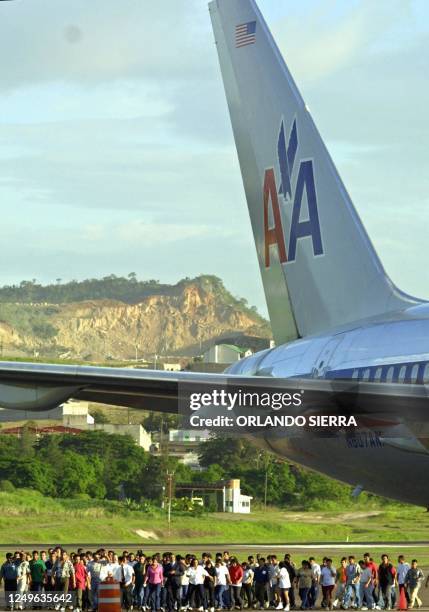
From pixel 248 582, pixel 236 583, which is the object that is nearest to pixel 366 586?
pixel 248 582

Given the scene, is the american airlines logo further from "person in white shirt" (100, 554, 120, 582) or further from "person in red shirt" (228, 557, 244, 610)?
"person in red shirt" (228, 557, 244, 610)

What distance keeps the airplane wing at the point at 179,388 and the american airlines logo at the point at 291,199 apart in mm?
4085

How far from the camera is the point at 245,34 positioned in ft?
65.9

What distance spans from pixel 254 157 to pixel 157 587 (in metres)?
11.8

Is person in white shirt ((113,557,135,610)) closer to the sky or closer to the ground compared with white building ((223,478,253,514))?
closer to the ground

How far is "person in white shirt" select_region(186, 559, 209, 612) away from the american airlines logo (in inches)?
426

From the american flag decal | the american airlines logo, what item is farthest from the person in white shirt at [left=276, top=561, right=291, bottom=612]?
the american flag decal

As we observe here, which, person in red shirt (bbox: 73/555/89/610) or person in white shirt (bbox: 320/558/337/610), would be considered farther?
person in white shirt (bbox: 320/558/337/610)

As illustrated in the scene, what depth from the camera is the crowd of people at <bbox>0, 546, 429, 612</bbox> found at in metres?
28.3

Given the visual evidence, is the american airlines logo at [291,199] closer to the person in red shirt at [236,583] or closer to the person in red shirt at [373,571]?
the person in red shirt at [236,583]

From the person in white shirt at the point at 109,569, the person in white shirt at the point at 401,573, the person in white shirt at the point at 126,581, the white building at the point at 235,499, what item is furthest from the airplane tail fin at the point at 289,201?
the white building at the point at 235,499

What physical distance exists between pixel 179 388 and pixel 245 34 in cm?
785

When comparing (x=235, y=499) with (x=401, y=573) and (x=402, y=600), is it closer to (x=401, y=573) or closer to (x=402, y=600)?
(x=401, y=573)

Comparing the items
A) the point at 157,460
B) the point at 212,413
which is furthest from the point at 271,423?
the point at 157,460
